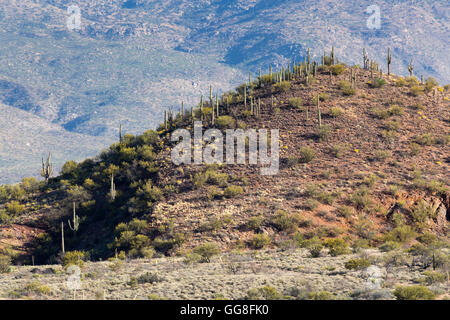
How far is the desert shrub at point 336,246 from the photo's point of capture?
96.6 ft

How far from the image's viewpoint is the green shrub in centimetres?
3046

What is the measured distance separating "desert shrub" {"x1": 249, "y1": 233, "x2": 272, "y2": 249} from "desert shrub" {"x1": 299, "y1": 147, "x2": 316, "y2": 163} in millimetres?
9284

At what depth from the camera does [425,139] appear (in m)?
43.7

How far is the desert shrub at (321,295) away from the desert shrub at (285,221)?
14.9 meters

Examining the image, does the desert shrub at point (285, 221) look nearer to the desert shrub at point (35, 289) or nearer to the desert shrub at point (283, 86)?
the desert shrub at point (35, 289)

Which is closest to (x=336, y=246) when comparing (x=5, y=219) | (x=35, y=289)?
(x=35, y=289)

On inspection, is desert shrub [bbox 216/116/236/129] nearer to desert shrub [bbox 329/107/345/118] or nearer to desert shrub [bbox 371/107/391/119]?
desert shrub [bbox 329/107/345/118]

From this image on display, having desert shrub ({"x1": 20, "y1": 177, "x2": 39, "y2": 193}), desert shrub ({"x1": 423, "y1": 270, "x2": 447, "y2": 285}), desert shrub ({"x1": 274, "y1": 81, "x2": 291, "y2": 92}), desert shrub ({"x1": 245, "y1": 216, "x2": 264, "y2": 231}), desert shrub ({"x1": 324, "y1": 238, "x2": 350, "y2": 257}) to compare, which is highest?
desert shrub ({"x1": 274, "y1": 81, "x2": 291, "y2": 92})

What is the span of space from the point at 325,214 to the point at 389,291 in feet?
52.3

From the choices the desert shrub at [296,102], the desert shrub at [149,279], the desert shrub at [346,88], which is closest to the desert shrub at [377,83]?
the desert shrub at [346,88]

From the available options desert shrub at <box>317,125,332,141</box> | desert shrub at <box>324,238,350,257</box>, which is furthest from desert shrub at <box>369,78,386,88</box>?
desert shrub at <box>324,238,350,257</box>
